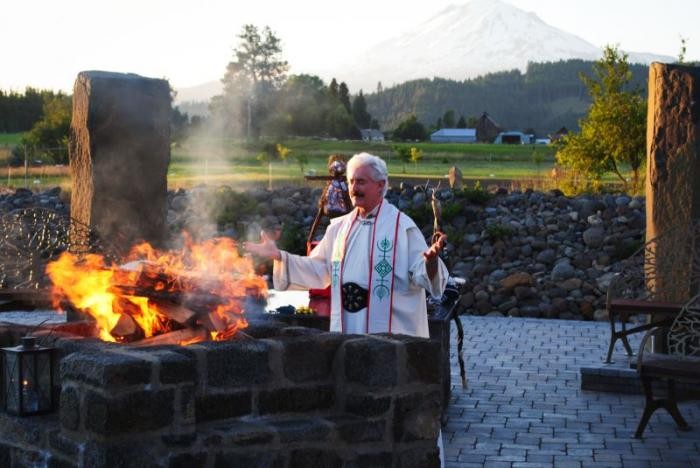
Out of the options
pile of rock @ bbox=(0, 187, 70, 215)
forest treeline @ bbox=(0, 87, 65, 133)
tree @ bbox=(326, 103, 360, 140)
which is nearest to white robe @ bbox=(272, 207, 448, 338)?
pile of rock @ bbox=(0, 187, 70, 215)

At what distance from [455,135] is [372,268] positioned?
83.4 meters

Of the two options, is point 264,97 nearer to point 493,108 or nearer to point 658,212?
point 658,212

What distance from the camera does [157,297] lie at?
5.58 meters

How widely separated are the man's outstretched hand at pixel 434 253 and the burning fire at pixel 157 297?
0.85 m

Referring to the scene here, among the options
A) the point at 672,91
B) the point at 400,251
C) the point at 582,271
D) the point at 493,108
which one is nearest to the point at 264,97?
the point at 582,271

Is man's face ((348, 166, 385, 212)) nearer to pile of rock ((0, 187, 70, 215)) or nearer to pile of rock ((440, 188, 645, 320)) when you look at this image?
pile of rock ((440, 188, 645, 320))

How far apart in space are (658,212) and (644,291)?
0.70m

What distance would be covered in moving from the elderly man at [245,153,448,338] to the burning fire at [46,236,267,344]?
51 centimetres

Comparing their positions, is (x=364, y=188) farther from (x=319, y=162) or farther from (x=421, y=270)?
(x=319, y=162)

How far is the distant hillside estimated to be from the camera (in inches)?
4683

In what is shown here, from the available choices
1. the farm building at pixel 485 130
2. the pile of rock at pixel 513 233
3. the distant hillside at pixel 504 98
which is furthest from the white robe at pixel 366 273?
the distant hillside at pixel 504 98

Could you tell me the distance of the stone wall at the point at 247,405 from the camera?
181 inches

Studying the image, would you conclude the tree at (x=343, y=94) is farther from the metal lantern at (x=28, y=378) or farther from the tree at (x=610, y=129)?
the metal lantern at (x=28, y=378)

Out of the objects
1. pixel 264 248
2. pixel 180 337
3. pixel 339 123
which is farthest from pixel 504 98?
pixel 180 337
